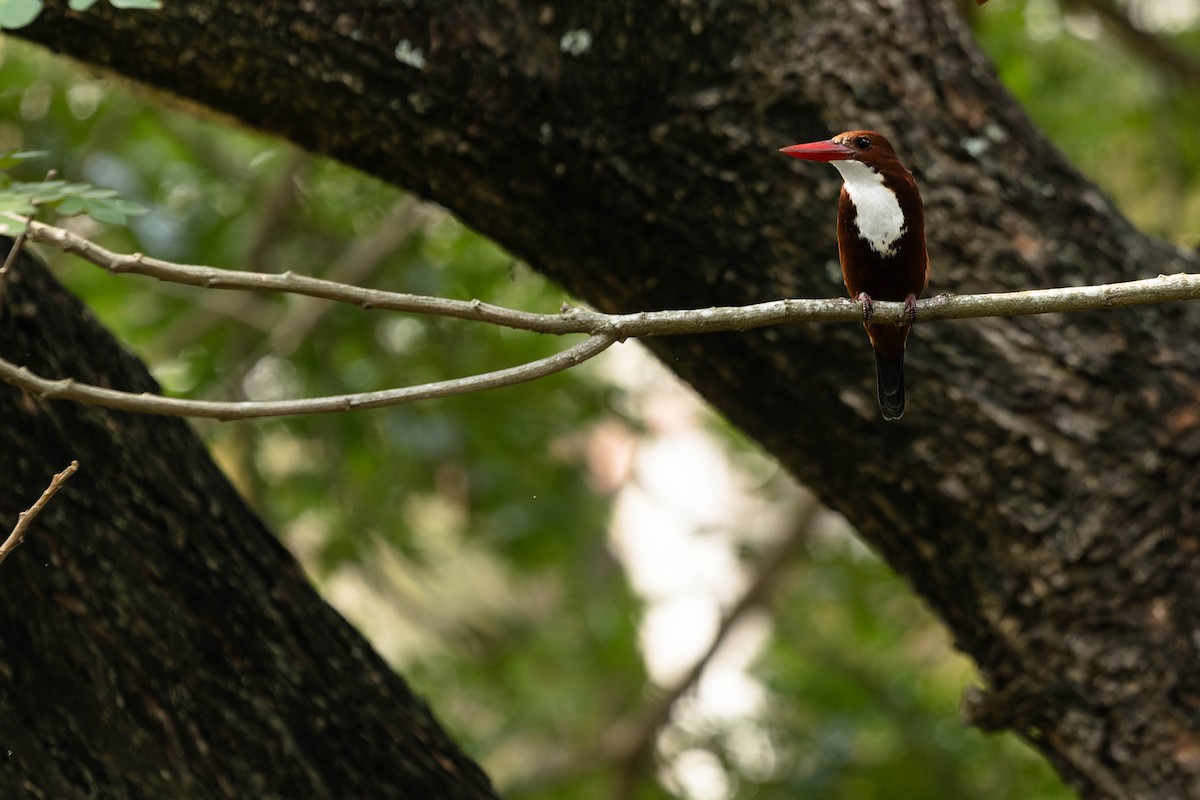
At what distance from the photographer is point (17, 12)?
1.89 meters

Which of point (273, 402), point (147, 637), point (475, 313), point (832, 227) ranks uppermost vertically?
point (832, 227)

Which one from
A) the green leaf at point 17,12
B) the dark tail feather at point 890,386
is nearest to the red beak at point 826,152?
the dark tail feather at point 890,386

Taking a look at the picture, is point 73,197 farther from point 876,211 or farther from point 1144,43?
point 1144,43

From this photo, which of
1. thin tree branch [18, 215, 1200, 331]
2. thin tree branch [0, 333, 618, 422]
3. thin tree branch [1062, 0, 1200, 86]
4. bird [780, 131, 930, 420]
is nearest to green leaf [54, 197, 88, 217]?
thin tree branch [18, 215, 1200, 331]

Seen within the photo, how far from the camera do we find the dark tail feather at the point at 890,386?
8.09ft

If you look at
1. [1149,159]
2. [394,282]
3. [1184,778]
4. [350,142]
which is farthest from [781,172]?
[1149,159]

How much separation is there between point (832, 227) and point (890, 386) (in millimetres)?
346

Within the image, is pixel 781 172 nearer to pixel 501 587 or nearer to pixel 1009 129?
pixel 1009 129

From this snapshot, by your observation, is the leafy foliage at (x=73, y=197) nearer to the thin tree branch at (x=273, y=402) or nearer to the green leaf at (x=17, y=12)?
the green leaf at (x=17, y=12)

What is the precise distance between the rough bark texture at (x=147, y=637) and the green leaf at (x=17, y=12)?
0.45 m

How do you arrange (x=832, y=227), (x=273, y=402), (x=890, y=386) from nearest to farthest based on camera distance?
1. (x=273, y=402)
2. (x=890, y=386)
3. (x=832, y=227)

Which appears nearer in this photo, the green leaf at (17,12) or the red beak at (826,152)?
the green leaf at (17,12)

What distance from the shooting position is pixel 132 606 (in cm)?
208

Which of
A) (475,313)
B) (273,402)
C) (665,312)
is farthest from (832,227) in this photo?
(273,402)
